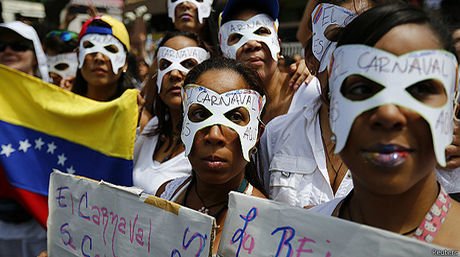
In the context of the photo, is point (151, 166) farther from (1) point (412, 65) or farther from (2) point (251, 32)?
(1) point (412, 65)

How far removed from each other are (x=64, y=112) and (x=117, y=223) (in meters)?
1.57

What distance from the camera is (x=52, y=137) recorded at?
11.4ft

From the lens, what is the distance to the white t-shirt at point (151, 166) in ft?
9.57

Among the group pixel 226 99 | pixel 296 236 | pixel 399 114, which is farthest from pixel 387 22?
pixel 226 99

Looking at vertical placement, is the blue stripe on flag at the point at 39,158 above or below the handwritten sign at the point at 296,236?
below

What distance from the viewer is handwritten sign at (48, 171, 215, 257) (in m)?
1.78

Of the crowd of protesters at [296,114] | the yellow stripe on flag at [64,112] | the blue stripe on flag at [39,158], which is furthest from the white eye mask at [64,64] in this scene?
the blue stripe on flag at [39,158]

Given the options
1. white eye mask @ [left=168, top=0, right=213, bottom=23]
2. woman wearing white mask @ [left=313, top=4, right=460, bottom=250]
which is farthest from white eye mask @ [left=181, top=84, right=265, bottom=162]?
white eye mask @ [left=168, top=0, right=213, bottom=23]

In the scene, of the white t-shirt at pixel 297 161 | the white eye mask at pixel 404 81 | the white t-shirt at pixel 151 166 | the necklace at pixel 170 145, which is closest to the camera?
the white eye mask at pixel 404 81

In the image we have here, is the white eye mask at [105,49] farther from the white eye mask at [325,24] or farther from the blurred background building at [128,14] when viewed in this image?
the white eye mask at [325,24]

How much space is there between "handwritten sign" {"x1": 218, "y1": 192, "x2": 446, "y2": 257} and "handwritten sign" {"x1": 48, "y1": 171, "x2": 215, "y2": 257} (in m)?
0.10

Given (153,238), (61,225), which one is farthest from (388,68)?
(61,225)

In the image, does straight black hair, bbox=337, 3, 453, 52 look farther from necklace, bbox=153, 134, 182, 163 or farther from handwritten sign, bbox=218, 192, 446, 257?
necklace, bbox=153, 134, 182, 163

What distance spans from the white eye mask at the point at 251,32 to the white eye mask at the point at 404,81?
5.61 feet
